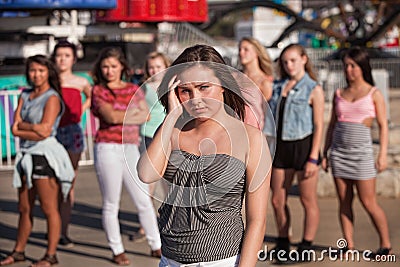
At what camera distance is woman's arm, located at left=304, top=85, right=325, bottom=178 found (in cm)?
673

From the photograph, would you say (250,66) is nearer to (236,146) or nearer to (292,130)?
(292,130)

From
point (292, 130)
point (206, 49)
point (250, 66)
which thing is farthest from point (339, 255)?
point (206, 49)

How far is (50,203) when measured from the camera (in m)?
6.98

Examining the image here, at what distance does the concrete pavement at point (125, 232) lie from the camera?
720 cm

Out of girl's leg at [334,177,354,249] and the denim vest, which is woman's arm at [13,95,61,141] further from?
girl's leg at [334,177,354,249]

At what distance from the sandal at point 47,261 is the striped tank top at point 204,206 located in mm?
3582

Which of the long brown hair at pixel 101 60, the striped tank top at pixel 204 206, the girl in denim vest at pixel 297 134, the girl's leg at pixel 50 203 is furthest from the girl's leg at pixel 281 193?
the striped tank top at pixel 204 206

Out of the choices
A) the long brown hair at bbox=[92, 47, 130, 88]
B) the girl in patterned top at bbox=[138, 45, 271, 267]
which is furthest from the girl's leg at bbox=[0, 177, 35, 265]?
the girl in patterned top at bbox=[138, 45, 271, 267]

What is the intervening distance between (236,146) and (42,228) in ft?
18.0

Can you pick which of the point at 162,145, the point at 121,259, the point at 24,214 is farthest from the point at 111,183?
the point at 162,145

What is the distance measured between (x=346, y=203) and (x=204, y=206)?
3.47 meters

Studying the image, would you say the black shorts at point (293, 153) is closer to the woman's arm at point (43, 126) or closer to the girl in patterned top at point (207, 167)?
the woman's arm at point (43, 126)

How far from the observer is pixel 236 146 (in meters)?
3.52

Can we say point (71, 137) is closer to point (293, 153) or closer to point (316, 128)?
point (293, 153)
